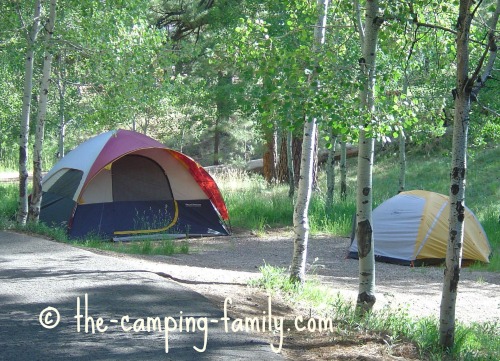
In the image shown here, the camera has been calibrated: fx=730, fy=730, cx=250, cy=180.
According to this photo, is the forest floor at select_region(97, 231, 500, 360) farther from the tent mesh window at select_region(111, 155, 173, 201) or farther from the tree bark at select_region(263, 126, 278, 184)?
the tree bark at select_region(263, 126, 278, 184)

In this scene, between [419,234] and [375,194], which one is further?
[375,194]

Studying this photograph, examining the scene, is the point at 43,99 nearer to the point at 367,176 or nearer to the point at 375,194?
the point at 367,176

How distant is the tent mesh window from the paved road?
7.30 meters

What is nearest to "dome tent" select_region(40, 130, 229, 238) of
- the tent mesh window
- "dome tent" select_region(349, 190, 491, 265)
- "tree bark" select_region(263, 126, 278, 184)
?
the tent mesh window

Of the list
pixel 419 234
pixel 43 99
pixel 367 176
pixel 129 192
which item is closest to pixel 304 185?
pixel 367 176

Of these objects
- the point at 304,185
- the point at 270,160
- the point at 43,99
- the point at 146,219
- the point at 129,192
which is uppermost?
the point at 43,99

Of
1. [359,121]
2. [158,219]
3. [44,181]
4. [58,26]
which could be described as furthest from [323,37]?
[44,181]

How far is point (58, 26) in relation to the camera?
12.9 m

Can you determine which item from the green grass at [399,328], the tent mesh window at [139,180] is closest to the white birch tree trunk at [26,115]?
the tent mesh window at [139,180]

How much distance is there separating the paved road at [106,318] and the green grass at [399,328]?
1268 mm

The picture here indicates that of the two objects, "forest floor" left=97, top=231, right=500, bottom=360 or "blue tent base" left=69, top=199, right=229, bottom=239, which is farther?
"blue tent base" left=69, top=199, right=229, bottom=239
